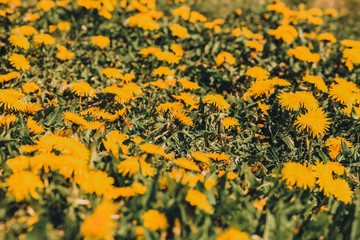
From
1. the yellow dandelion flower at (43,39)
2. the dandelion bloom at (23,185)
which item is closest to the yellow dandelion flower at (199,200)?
the dandelion bloom at (23,185)

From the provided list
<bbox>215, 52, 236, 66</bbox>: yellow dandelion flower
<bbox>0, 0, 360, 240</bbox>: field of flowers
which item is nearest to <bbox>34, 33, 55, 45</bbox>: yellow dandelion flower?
<bbox>0, 0, 360, 240</bbox>: field of flowers

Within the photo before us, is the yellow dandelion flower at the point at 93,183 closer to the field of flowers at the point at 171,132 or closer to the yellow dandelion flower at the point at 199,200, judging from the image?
the field of flowers at the point at 171,132

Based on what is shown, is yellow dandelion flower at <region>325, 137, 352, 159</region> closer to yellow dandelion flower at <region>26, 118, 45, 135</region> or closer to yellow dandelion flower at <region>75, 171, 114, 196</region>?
yellow dandelion flower at <region>75, 171, 114, 196</region>

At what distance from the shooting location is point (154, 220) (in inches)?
59.0

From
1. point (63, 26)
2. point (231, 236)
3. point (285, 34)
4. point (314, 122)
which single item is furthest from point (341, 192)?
point (63, 26)

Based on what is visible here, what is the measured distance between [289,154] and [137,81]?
1815 mm

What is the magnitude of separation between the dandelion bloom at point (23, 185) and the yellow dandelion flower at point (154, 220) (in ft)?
1.94

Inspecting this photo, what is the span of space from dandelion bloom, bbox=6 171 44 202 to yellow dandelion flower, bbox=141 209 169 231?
592 mm

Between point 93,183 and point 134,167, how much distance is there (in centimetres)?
26

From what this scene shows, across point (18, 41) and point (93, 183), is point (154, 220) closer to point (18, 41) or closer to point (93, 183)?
point (93, 183)

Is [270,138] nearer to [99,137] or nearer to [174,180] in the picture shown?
[174,180]

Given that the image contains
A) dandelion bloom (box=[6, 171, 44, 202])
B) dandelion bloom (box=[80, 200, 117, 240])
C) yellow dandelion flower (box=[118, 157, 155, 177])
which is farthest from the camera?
yellow dandelion flower (box=[118, 157, 155, 177])

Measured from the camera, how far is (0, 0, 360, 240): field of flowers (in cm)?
158

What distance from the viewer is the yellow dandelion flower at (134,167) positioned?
1.74m
